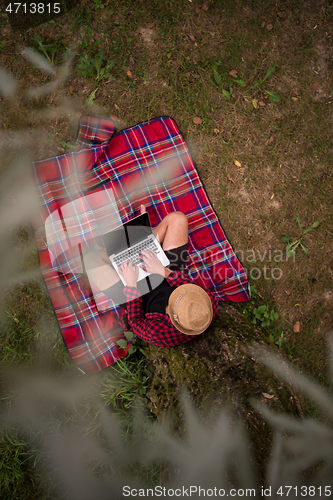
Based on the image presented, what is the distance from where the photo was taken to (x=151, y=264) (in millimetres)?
3188

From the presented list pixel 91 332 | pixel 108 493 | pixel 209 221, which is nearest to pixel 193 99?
pixel 209 221

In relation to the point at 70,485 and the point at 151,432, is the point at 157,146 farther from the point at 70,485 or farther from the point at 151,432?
the point at 70,485

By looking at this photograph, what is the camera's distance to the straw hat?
8.05ft

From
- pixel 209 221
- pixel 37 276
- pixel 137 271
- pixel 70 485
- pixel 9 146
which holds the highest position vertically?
pixel 9 146

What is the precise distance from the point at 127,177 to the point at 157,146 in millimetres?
589

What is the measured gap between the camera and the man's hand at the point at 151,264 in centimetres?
317

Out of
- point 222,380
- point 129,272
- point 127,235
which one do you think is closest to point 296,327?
point 222,380

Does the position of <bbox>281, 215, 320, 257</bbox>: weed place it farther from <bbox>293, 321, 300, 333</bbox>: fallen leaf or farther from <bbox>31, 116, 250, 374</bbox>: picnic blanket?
<bbox>293, 321, 300, 333</bbox>: fallen leaf

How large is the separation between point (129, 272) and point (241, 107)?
9.49 ft

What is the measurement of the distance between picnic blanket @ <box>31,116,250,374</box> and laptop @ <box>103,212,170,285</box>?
10.4 inches

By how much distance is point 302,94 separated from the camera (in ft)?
13.5

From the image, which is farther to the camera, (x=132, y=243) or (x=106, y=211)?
(x=106, y=211)

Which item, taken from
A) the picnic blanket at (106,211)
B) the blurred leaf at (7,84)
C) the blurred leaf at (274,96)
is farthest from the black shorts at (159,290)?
the blurred leaf at (7,84)

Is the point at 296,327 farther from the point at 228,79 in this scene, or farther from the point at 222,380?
the point at 228,79
